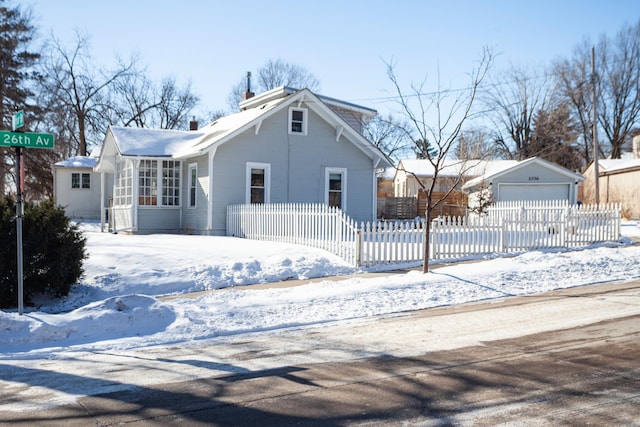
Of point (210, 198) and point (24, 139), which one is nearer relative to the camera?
point (24, 139)

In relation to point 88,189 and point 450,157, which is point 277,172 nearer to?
point 88,189

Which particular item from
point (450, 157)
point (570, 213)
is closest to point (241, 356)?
point (570, 213)

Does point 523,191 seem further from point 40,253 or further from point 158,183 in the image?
point 40,253

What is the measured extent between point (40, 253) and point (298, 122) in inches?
527

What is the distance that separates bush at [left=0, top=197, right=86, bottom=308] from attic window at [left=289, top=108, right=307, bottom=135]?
1226 cm

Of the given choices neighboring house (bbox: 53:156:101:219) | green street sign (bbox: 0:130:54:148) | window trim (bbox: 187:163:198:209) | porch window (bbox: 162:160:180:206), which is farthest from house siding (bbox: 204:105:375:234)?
neighboring house (bbox: 53:156:101:219)

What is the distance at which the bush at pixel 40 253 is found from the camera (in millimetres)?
10406

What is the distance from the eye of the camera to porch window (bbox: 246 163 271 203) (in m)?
22.1

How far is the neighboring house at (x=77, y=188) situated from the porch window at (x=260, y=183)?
17160 millimetres

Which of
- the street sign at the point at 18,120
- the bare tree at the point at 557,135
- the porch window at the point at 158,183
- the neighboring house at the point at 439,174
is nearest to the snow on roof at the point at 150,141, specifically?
the porch window at the point at 158,183

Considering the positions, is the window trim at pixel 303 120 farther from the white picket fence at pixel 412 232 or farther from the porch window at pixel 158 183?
the porch window at pixel 158 183

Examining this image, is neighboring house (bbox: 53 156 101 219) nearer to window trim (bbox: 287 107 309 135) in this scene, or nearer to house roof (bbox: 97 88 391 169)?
house roof (bbox: 97 88 391 169)

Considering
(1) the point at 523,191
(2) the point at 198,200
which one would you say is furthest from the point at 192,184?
(1) the point at 523,191

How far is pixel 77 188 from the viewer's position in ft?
116
